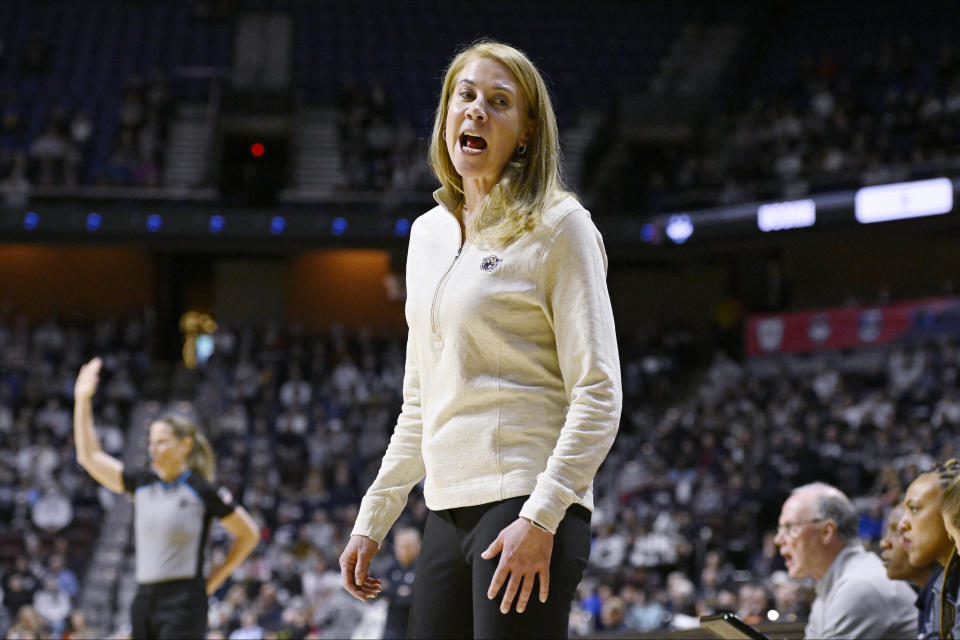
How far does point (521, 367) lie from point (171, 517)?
136 inches

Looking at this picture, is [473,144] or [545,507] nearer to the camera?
[545,507]

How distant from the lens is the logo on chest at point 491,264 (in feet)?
6.85

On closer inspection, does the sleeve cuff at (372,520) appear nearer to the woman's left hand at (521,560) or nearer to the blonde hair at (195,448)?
the woman's left hand at (521,560)

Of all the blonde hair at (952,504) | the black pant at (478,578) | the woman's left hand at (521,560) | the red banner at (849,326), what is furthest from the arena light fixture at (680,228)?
the woman's left hand at (521,560)

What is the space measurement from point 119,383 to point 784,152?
11295 millimetres

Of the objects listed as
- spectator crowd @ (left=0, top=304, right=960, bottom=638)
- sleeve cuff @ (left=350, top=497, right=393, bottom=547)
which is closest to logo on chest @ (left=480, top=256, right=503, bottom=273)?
sleeve cuff @ (left=350, top=497, right=393, bottom=547)

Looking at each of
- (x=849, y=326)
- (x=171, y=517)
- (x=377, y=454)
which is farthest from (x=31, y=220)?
(x=171, y=517)

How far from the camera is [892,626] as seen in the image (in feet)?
13.1

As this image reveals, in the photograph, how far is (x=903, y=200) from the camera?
17.0 meters

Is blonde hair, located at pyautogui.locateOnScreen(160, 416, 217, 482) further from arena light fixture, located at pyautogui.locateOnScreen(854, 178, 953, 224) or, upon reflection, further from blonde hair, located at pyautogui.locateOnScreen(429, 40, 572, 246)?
arena light fixture, located at pyautogui.locateOnScreen(854, 178, 953, 224)

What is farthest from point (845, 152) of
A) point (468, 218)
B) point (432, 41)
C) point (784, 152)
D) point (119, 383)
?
point (468, 218)

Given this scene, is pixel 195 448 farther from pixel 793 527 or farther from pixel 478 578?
pixel 478 578

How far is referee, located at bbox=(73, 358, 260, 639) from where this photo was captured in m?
4.96

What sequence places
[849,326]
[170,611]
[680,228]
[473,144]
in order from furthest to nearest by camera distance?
[680,228]
[849,326]
[170,611]
[473,144]
